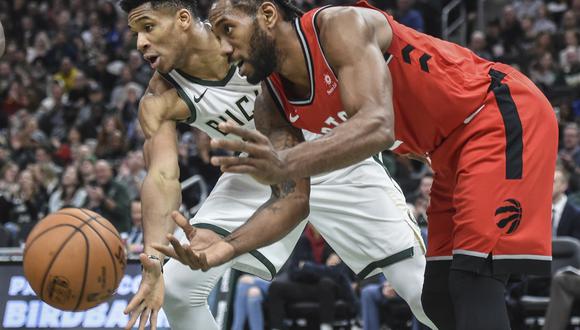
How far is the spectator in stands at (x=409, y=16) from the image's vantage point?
49.8ft

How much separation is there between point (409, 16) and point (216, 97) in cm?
1027

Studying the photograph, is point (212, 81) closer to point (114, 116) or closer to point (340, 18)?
point (340, 18)

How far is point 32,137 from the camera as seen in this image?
1500 centimetres

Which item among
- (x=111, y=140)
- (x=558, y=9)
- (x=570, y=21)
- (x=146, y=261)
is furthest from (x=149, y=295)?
(x=558, y=9)

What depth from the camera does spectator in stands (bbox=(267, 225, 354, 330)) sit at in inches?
362

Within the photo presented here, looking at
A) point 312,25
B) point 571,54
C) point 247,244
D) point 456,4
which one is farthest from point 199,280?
point 456,4

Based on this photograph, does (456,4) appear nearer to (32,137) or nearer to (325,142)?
(32,137)

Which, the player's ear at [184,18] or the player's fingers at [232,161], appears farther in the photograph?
the player's ear at [184,18]

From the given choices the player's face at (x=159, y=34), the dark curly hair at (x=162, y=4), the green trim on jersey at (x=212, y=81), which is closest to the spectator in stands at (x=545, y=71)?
the green trim on jersey at (x=212, y=81)

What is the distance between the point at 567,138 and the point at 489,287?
7.49 meters

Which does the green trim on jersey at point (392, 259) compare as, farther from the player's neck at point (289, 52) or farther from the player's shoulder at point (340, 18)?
the player's shoulder at point (340, 18)

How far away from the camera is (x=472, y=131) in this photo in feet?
12.8

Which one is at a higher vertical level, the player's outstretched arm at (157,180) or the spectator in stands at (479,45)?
the player's outstretched arm at (157,180)

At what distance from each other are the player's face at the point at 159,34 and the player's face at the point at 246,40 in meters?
1.34
